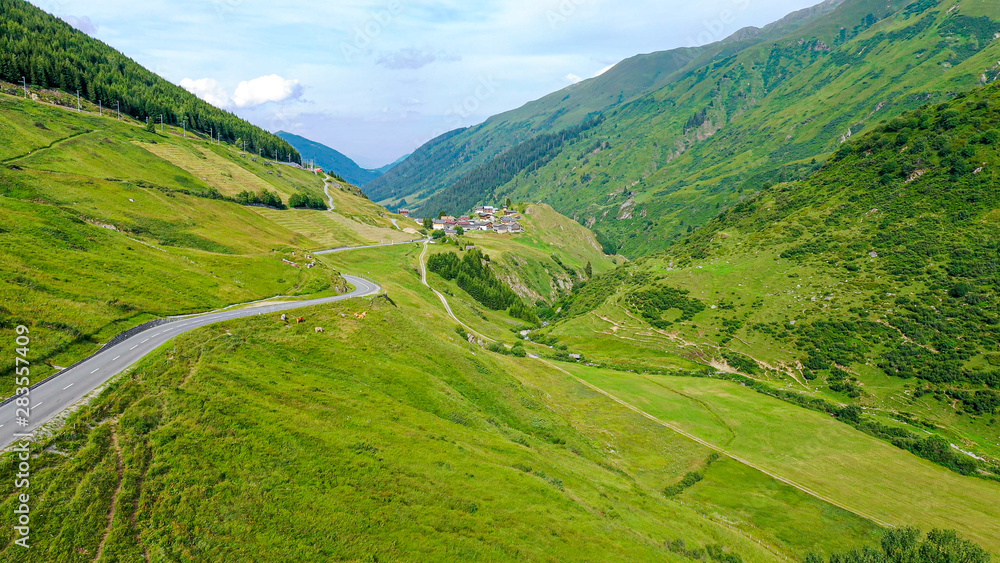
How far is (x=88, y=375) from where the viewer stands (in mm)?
28875

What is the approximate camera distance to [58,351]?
1190 inches

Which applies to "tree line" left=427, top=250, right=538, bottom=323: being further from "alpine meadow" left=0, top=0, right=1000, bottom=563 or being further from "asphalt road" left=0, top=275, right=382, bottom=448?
"asphalt road" left=0, top=275, right=382, bottom=448

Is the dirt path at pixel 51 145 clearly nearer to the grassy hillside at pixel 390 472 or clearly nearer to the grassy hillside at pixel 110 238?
the grassy hillside at pixel 110 238

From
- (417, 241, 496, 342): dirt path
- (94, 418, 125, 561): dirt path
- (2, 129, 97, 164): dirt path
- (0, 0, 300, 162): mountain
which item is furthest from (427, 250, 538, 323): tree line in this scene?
(0, 0, 300, 162): mountain

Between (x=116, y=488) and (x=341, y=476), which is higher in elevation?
(x=116, y=488)

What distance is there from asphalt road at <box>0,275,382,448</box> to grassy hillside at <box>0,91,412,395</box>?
1.46 m

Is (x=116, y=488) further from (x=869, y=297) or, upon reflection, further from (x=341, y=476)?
(x=869, y=297)

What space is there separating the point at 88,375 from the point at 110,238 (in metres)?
33.0

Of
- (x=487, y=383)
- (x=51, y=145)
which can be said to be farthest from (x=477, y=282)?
(x=51, y=145)

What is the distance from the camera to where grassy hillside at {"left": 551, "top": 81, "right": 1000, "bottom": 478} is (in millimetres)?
72250

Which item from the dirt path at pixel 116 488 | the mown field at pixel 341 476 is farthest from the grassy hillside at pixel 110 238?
the mown field at pixel 341 476

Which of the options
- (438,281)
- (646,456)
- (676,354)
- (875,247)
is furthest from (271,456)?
(875,247)

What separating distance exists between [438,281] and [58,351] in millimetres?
108371

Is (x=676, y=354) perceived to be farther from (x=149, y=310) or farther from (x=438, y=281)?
(x=149, y=310)
